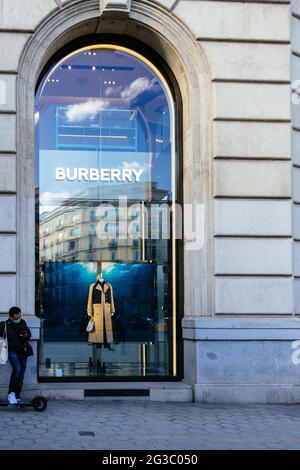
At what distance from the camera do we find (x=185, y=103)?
575 inches

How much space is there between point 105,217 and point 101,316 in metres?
1.99

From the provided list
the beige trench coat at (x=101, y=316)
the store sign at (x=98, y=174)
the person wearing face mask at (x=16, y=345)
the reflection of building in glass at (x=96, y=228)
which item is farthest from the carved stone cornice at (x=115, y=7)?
the person wearing face mask at (x=16, y=345)

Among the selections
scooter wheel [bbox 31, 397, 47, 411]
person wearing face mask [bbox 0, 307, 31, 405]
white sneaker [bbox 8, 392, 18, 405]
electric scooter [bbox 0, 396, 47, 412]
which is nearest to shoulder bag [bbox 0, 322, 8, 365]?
person wearing face mask [bbox 0, 307, 31, 405]

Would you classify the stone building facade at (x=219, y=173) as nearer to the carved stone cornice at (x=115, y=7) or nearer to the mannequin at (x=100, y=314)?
the carved stone cornice at (x=115, y=7)

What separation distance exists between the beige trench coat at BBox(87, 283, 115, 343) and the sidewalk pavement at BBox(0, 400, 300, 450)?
1594 mm

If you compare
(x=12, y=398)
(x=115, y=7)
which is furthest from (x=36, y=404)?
(x=115, y=7)

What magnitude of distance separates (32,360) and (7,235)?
2.34m

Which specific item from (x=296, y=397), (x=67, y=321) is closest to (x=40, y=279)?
(x=67, y=321)

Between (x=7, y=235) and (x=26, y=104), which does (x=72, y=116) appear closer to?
(x=26, y=104)

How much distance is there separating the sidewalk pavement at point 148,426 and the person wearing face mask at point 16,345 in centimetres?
49

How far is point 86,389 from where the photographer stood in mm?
13414

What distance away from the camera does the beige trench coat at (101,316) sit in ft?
46.9

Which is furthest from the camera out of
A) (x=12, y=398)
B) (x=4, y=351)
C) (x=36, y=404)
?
(x=4, y=351)

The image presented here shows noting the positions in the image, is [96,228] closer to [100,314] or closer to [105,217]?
[105,217]
